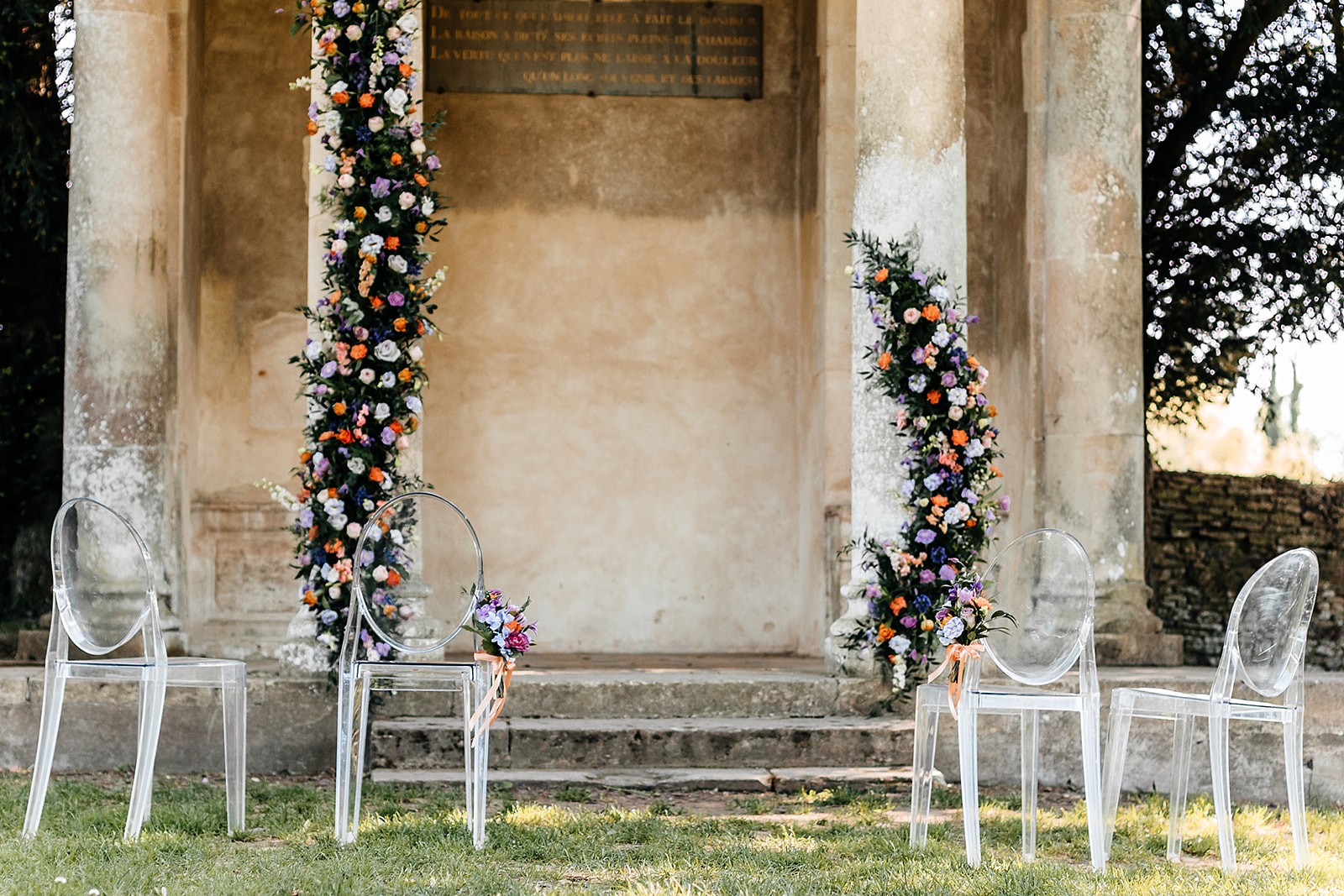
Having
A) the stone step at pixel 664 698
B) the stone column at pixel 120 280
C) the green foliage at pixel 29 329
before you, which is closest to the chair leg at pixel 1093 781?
the stone step at pixel 664 698

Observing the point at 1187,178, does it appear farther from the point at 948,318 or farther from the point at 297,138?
the point at 297,138

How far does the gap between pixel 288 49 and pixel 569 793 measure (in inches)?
198

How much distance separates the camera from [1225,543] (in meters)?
12.7

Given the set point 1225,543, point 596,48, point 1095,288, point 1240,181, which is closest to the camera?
point 1095,288

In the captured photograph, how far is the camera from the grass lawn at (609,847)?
14.5 ft

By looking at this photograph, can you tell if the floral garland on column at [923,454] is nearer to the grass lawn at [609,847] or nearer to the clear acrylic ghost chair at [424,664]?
the grass lawn at [609,847]

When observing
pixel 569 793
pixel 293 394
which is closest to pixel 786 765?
pixel 569 793

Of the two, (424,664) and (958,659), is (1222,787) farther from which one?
(424,664)

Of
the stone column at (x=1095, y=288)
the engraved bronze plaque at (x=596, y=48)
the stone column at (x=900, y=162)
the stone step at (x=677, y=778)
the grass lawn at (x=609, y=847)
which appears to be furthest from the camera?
the engraved bronze plaque at (x=596, y=48)

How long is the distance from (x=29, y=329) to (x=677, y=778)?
606cm

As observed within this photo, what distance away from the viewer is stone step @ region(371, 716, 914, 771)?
641 centimetres

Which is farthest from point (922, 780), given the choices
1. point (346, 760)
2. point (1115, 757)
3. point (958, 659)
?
point (346, 760)

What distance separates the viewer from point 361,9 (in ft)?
22.5

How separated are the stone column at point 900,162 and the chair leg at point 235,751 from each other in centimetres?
288
